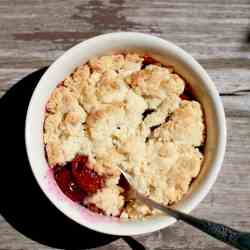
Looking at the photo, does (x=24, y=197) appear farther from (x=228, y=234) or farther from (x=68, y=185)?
(x=228, y=234)

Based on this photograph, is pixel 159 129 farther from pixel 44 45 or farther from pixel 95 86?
pixel 44 45

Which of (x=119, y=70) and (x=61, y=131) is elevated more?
(x=119, y=70)

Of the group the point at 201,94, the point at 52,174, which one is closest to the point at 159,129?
the point at 201,94

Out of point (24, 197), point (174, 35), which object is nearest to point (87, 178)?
point (24, 197)

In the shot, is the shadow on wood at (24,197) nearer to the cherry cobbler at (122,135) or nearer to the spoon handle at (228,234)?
the cherry cobbler at (122,135)

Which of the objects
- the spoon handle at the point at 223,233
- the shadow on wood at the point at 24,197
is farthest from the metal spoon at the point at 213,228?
the shadow on wood at the point at 24,197

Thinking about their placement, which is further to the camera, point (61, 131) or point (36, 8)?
point (36, 8)

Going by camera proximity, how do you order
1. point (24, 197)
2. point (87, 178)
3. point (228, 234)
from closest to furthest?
point (228, 234), point (87, 178), point (24, 197)
